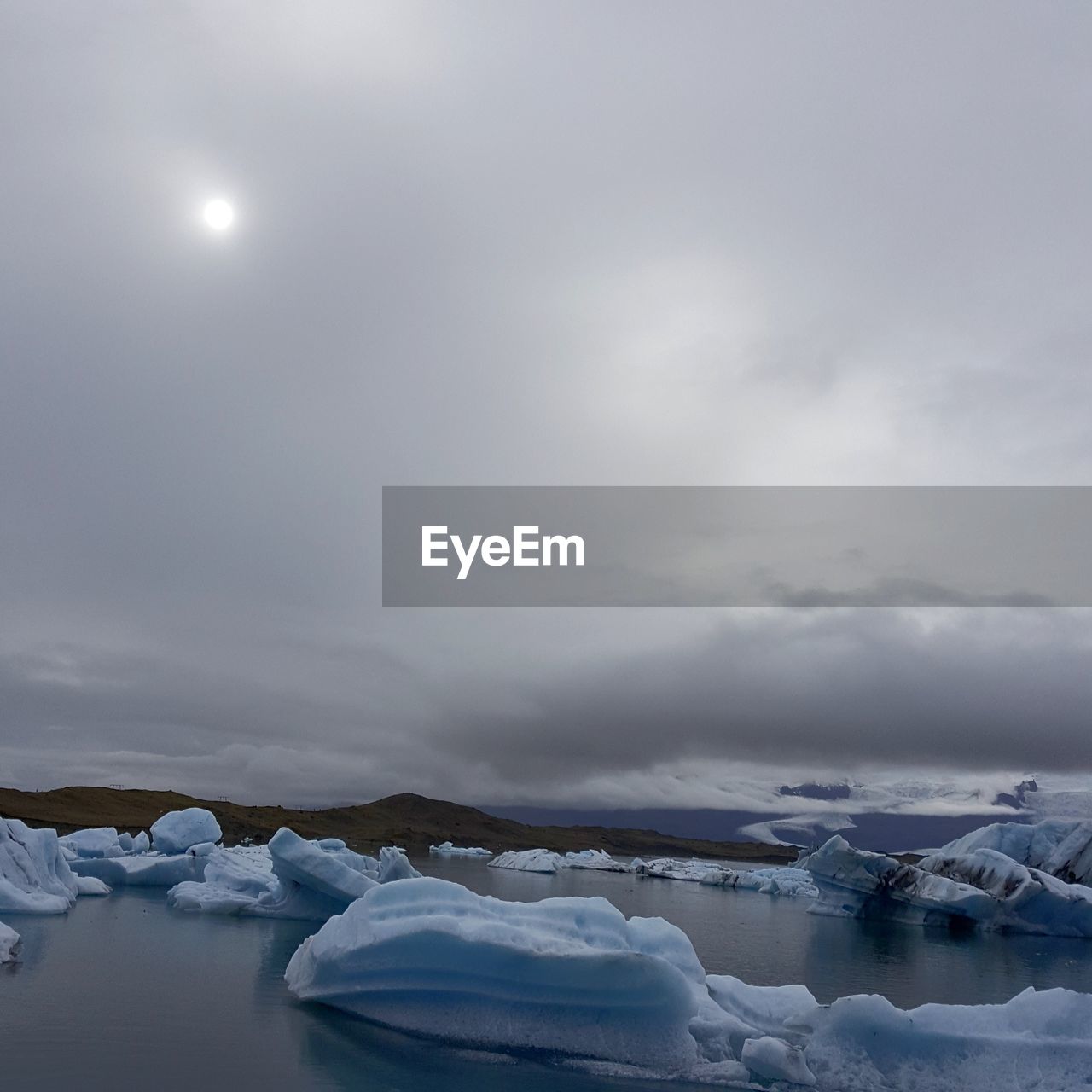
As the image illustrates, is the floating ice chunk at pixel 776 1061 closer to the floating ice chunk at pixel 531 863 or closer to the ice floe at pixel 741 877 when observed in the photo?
the ice floe at pixel 741 877

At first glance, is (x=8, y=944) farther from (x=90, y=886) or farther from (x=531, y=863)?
(x=531, y=863)

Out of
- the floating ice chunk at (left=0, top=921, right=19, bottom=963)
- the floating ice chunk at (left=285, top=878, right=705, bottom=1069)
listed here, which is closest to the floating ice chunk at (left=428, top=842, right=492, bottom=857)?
the floating ice chunk at (left=0, top=921, right=19, bottom=963)

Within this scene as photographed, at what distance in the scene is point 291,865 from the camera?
68.1 feet

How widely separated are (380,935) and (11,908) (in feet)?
44.6

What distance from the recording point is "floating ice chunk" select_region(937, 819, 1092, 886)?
3672 cm

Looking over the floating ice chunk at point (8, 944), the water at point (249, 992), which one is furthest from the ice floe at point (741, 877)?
the floating ice chunk at point (8, 944)

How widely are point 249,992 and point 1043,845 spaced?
34838 millimetres

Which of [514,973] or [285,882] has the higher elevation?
[514,973]

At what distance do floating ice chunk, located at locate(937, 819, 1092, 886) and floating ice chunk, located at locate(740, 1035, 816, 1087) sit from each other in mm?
29231

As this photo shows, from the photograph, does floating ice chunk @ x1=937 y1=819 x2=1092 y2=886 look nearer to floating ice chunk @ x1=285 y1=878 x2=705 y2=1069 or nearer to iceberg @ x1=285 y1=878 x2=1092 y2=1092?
iceberg @ x1=285 y1=878 x2=1092 y2=1092

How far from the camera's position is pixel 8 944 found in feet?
51.1

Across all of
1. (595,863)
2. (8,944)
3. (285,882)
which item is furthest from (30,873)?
(595,863)

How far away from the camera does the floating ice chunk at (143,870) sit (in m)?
30.9

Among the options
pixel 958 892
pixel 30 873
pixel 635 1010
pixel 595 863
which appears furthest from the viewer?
pixel 595 863
